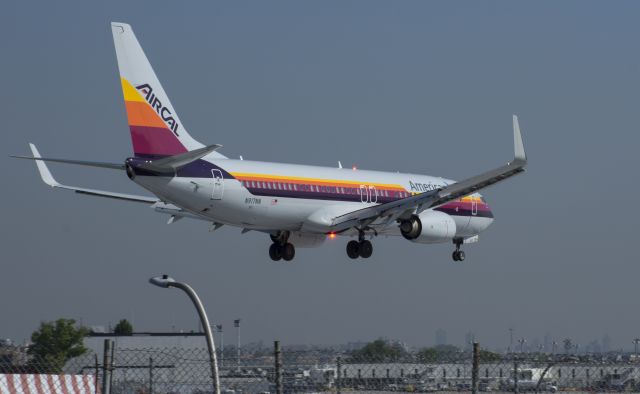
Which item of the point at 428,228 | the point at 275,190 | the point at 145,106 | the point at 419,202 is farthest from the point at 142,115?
the point at 428,228

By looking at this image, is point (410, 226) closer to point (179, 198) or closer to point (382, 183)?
point (382, 183)

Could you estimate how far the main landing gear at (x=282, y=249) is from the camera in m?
56.1

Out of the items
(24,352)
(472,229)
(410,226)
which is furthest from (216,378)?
(472,229)

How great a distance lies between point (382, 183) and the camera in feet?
189

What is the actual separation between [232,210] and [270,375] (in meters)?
25.5

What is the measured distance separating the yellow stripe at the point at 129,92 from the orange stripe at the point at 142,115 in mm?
177

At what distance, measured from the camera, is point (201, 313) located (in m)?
19.5

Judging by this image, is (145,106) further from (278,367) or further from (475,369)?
(475,369)

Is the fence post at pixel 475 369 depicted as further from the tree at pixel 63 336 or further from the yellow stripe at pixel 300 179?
the tree at pixel 63 336

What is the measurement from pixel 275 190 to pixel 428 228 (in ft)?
27.8

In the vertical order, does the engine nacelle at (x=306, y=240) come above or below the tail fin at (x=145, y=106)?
below

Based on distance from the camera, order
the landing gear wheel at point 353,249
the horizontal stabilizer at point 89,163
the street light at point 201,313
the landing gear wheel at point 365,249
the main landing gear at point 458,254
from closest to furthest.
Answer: the street light at point 201,313
the horizontal stabilizer at point 89,163
the landing gear wheel at point 365,249
the landing gear wheel at point 353,249
the main landing gear at point 458,254

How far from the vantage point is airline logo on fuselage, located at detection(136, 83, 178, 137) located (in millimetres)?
48094

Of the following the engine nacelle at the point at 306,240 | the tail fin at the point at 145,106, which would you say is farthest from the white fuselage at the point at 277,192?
the tail fin at the point at 145,106
